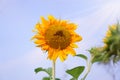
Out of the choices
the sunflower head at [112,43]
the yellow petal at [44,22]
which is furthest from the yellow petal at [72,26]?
the sunflower head at [112,43]

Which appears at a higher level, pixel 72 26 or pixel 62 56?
pixel 72 26

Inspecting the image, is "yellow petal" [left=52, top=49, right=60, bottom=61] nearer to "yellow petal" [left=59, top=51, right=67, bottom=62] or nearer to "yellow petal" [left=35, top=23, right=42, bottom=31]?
"yellow petal" [left=59, top=51, right=67, bottom=62]

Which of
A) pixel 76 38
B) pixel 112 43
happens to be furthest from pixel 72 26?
pixel 112 43

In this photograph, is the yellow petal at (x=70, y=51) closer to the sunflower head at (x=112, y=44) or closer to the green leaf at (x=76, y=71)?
the green leaf at (x=76, y=71)

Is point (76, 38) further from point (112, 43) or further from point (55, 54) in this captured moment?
point (112, 43)

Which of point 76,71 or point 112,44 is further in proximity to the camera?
point 112,44

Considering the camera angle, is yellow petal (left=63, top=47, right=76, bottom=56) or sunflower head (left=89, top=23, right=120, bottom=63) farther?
sunflower head (left=89, top=23, right=120, bottom=63)

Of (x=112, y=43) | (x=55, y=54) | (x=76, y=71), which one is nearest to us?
(x=55, y=54)

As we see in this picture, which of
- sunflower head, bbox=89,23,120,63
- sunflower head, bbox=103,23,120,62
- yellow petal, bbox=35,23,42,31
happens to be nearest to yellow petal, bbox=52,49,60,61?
yellow petal, bbox=35,23,42,31

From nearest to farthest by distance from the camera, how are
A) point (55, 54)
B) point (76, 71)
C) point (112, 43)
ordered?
1. point (55, 54)
2. point (76, 71)
3. point (112, 43)
